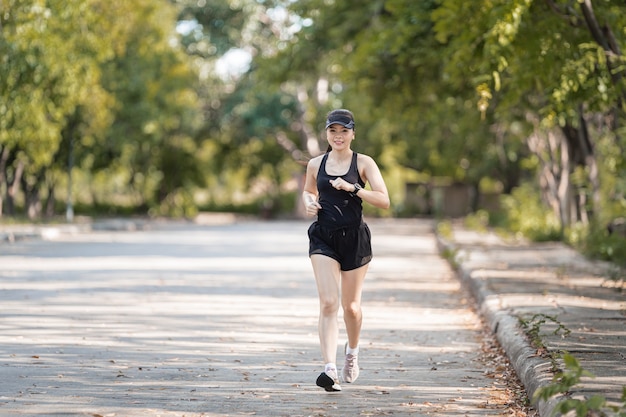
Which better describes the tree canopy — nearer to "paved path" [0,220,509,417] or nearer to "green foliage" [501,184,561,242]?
"green foliage" [501,184,561,242]

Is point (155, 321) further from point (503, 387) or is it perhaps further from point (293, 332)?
point (503, 387)

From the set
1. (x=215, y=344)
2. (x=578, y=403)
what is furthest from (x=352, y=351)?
(x=578, y=403)

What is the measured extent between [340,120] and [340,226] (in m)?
0.75

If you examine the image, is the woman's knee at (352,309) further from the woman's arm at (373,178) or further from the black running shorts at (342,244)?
the woman's arm at (373,178)

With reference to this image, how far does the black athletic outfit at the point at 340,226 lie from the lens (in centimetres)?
850

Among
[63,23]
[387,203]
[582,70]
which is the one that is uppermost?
[63,23]

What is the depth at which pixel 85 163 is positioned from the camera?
5362 cm

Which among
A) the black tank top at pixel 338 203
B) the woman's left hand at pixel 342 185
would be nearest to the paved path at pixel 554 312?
the black tank top at pixel 338 203

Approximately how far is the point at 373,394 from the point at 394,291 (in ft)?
30.1

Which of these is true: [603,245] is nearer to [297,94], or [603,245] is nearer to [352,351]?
[352,351]

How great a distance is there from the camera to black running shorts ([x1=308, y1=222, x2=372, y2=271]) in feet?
27.9

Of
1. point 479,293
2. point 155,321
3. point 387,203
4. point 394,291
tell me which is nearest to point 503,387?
point 387,203

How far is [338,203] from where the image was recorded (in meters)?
8.52

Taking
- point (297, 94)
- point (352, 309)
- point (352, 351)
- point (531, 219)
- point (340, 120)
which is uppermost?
point (297, 94)
